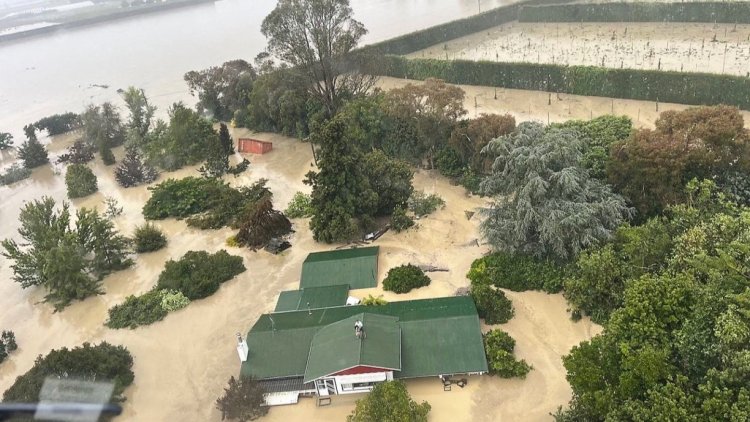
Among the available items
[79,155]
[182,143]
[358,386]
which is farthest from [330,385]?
[79,155]

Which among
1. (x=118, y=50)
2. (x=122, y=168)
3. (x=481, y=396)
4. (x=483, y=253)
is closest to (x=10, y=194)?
(x=122, y=168)

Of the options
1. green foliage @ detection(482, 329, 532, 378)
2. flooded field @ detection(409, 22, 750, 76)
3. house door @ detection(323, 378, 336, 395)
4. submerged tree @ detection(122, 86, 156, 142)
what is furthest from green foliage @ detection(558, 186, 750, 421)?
submerged tree @ detection(122, 86, 156, 142)

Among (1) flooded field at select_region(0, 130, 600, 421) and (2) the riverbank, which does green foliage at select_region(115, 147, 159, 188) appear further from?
(2) the riverbank

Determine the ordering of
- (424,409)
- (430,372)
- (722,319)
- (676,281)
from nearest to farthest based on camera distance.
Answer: (722,319) < (676,281) < (424,409) < (430,372)

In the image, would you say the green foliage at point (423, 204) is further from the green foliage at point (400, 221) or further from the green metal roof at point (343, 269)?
the green metal roof at point (343, 269)

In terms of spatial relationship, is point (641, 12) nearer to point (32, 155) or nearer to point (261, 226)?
point (261, 226)

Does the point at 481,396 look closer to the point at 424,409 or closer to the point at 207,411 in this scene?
the point at 424,409

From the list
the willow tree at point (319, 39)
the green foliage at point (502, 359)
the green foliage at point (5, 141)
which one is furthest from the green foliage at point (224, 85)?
the green foliage at point (502, 359)
